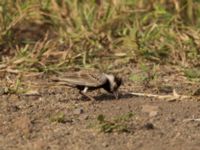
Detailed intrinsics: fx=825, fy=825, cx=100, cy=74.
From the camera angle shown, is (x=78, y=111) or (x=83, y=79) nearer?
(x=78, y=111)

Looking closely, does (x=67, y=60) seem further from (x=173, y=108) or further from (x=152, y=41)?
(x=173, y=108)

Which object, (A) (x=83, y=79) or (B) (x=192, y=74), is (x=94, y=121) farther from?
(B) (x=192, y=74)

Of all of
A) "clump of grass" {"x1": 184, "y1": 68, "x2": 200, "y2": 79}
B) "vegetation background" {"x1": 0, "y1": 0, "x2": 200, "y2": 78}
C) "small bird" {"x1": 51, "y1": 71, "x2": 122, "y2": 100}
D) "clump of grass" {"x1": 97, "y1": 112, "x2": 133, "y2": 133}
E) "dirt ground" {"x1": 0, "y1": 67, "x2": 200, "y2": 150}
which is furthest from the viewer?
"vegetation background" {"x1": 0, "y1": 0, "x2": 200, "y2": 78}

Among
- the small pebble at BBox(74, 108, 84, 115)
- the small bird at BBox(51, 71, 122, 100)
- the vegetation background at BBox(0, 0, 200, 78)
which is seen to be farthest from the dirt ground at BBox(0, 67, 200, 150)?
the vegetation background at BBox(0, 0, 200, 78)

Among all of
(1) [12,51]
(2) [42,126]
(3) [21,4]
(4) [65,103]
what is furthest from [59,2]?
(2) [42,126]

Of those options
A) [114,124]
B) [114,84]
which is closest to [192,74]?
[114,84]

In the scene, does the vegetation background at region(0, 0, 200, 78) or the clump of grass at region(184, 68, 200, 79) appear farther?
the vegetation background at region(0, 0, 200, 78)

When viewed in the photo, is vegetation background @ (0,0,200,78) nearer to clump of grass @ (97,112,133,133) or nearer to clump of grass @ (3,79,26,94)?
clump of grass @ (3,79,26,94)
